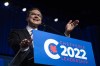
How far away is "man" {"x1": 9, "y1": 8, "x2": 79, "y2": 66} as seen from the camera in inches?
50.9

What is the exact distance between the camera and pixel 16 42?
4.76 ft

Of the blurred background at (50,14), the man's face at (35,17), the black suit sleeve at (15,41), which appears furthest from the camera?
the blurred background at (50,14)

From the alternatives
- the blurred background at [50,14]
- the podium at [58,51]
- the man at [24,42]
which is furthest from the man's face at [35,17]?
the blurred background at [50,14]

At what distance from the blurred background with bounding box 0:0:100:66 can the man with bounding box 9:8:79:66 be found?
321 centimetres

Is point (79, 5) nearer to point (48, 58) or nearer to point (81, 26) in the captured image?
point (81, 26)

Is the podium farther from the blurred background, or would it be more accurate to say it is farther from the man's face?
the blurred background

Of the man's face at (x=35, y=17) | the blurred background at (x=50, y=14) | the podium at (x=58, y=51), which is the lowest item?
the podium at (x=58, y=51)

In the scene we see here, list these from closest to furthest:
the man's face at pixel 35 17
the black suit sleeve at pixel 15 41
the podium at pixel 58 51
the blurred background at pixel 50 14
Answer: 1. the podium at pixel 58 51
2. the black suit sleeve at pixel 15 41
3. the man's face at pixel 35 17
4. the blurred background at pixel 50 14

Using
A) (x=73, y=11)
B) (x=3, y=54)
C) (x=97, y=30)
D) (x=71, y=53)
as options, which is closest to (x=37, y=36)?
(x=71, y=53)

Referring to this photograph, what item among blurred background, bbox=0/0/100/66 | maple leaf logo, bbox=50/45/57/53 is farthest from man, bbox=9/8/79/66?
blurred background, bbox=0/0/100/66

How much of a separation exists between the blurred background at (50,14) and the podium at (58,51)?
3407 millimetres

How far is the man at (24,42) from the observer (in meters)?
1.29

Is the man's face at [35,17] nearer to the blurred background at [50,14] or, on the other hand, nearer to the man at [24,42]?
the man at [24,42]

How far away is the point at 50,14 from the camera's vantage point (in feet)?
19.0
